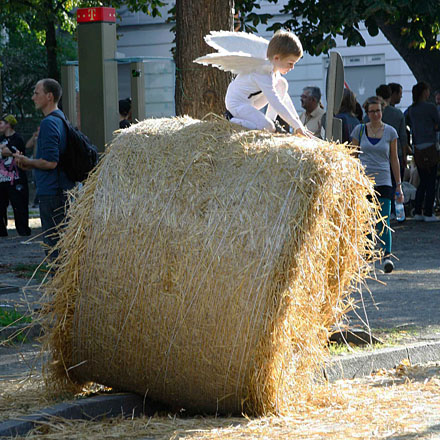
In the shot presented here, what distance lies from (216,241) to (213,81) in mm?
4025

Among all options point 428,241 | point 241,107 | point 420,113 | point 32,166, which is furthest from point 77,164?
point 420,113

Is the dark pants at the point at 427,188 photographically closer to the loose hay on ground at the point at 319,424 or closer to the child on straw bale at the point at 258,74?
the child on straw bale at the point at 258,74

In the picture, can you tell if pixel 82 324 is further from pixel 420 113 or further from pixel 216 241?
pixel 420 113

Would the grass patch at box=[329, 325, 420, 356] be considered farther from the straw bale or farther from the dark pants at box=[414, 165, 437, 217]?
the dark pants at box=[414, 165, 437, 217]

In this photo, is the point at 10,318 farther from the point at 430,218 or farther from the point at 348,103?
the point at 430,218

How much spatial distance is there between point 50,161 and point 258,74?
2300mm

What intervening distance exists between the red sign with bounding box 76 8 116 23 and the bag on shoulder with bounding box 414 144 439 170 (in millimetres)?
6084

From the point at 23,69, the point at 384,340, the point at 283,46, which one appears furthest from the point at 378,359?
the point at 23,69

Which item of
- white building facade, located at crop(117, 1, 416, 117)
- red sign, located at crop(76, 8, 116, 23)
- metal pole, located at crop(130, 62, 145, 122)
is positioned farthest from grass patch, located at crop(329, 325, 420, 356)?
white building facade, located at crop(117, 1, 416, 117)

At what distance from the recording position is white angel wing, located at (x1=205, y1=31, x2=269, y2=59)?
6724mm

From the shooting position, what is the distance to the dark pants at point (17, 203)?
15359mm

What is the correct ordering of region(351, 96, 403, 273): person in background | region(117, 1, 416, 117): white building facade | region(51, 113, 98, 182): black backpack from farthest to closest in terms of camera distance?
region(117, 1, 416, 117): white building facade < region(351, 96, 403, 273): person in background < region(51, 113, 98, 182): black backpack

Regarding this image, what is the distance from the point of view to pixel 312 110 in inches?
433

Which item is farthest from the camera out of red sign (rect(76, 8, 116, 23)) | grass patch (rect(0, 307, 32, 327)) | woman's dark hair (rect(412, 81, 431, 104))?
woman's dark hair (rect(412, 81, 431, 104))
